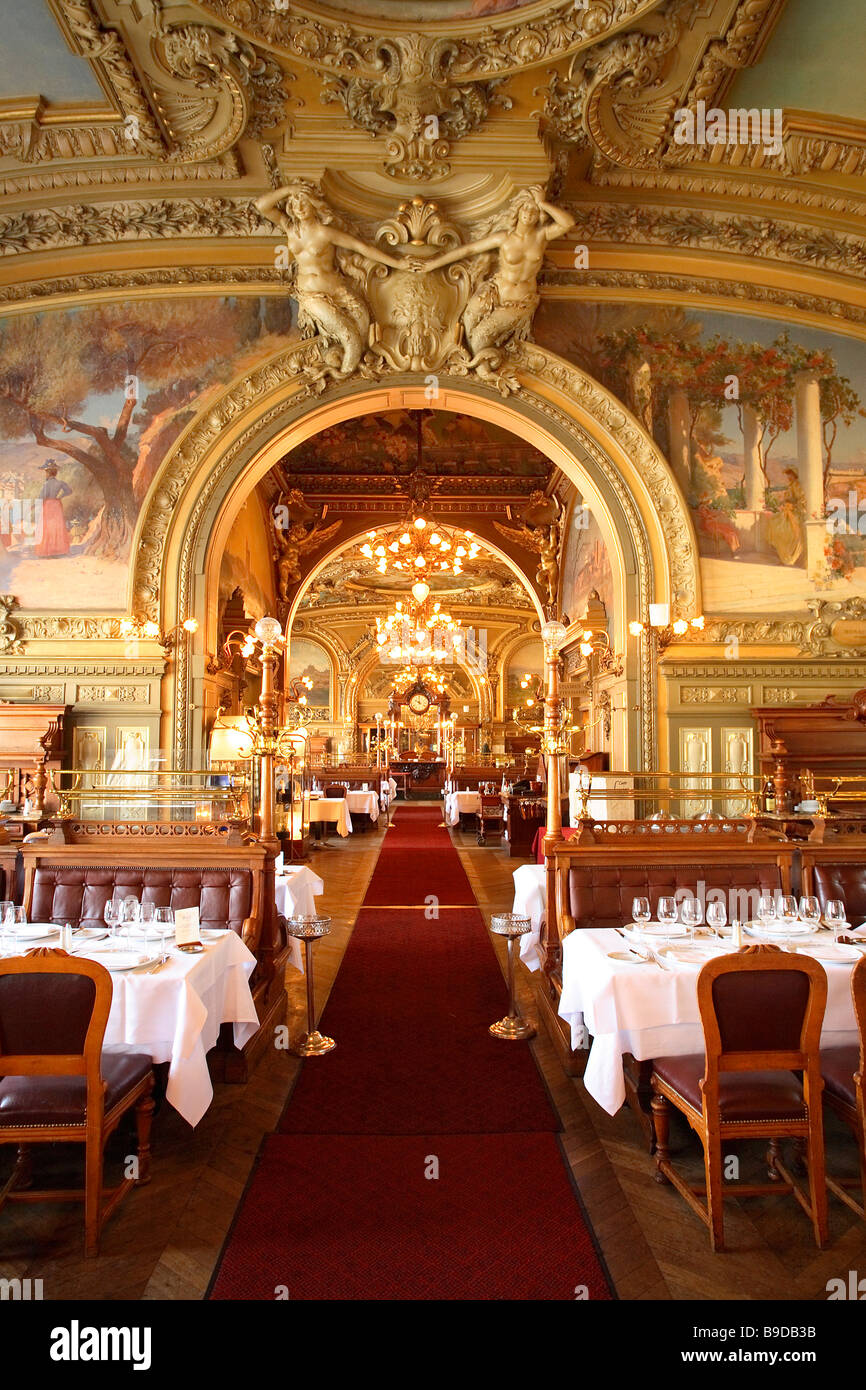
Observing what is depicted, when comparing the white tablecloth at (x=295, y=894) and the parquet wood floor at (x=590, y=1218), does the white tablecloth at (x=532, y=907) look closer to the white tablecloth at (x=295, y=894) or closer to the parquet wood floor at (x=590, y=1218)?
the white tablecloth at (x=295, y=894)

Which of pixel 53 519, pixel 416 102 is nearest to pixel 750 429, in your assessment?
pixel 416 102

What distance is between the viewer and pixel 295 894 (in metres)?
6.35

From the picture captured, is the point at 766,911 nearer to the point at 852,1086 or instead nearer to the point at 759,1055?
the point at 852,1086

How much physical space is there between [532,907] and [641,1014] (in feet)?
9.44

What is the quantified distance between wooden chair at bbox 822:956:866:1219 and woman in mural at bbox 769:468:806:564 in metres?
7.63

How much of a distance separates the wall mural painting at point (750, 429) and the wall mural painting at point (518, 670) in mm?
20982

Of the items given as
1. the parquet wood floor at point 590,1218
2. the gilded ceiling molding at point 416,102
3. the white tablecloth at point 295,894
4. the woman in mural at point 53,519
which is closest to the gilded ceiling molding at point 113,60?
the gilded ceiling molding at point 416,102

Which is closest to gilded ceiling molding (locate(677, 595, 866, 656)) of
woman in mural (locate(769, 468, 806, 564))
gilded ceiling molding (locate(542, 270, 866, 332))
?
woman in mural (locate(769, 468, 806, 564))

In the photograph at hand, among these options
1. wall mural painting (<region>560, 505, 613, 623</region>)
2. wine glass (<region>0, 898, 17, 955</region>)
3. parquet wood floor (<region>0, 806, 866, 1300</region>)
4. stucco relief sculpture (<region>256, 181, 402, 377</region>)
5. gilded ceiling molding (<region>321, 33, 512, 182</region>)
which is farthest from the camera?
wall mural painting (<region>560, 505, 613, 623</region>)

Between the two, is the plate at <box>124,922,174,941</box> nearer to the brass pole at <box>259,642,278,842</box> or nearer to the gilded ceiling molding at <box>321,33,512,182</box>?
the brass pole at <box>259,642,278,842</box>

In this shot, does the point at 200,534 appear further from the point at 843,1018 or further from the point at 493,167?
the point at 843,1018

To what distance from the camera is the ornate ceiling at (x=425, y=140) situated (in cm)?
718

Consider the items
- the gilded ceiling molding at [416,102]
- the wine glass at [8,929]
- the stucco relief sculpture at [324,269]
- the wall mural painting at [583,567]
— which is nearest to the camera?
the wine glass at [8,929]

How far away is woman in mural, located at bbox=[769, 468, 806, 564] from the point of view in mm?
9758
